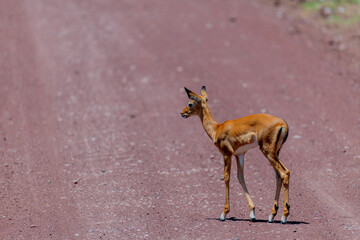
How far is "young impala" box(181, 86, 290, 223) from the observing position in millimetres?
8805

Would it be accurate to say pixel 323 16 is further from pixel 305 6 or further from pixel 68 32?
pixel 68 32

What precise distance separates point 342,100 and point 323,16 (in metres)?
5.82

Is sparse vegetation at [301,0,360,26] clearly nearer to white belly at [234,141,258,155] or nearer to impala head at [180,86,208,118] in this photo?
impala head at [180,86,208,118]

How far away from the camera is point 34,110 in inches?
620

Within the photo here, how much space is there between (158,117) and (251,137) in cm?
642

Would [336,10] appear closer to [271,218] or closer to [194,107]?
[194,107]

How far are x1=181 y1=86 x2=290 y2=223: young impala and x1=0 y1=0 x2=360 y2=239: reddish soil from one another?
628 mm

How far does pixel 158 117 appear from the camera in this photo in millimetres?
15250

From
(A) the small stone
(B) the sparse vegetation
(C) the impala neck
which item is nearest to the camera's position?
(C) the impala neck

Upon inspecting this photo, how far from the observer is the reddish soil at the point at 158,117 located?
387 inches

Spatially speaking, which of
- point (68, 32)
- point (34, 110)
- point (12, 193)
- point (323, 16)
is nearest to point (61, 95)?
point (34, 110)

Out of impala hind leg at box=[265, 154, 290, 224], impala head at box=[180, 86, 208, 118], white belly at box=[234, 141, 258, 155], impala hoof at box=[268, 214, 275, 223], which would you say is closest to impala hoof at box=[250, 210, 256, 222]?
impala hoof at box=[268, 214, 275, 223]

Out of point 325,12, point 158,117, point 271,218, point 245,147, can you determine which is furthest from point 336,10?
point 271,218

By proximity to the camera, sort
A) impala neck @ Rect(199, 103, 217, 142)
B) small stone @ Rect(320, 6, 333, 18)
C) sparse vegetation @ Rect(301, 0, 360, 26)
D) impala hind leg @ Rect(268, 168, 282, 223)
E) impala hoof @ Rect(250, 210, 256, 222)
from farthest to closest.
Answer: small stone @ Rect(320, 6, 333, 18), sparse vegetation @ Rect(301, 0, 360, 26), impala neck @ Rect(199, 103, 217, 142), impala hoof @ Rect(250, 210, 256, 222), impala hind leg @ Rect(268, 168, 282, 223)
